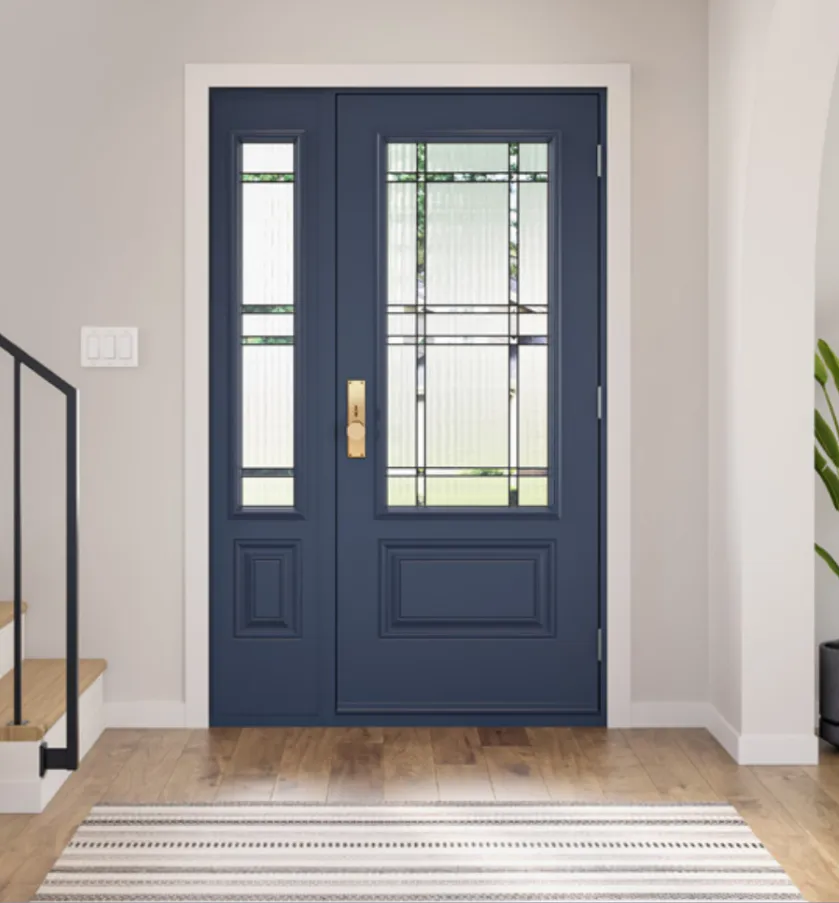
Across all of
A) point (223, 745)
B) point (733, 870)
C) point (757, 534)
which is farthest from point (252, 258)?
point (733, 870)

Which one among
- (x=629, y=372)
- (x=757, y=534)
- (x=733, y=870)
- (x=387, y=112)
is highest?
(x=387, y=112)

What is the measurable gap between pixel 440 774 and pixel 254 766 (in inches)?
22.0

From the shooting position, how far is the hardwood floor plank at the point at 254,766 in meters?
3.06

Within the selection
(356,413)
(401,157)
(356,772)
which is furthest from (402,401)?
(356,772)

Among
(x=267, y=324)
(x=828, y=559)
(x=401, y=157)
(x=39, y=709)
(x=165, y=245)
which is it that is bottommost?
(x=39, y=709)

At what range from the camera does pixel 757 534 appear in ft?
11.1

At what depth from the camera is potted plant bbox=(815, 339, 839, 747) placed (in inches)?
136

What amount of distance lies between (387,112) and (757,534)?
1815 millimetres

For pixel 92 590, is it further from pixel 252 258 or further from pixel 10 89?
pixel 10 89

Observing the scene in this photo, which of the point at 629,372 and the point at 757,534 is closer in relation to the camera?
the point at 757,534

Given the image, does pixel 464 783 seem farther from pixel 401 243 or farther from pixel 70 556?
pixel 401 243

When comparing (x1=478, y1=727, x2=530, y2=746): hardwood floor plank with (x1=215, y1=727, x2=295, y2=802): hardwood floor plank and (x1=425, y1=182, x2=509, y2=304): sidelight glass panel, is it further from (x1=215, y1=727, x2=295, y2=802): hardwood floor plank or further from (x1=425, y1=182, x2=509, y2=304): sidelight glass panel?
(x1=425, y1=182, x2=509, y2=304): sidelight glass panel

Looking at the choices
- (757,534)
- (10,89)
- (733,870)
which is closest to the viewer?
(733,870)

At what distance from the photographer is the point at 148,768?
3291mm
